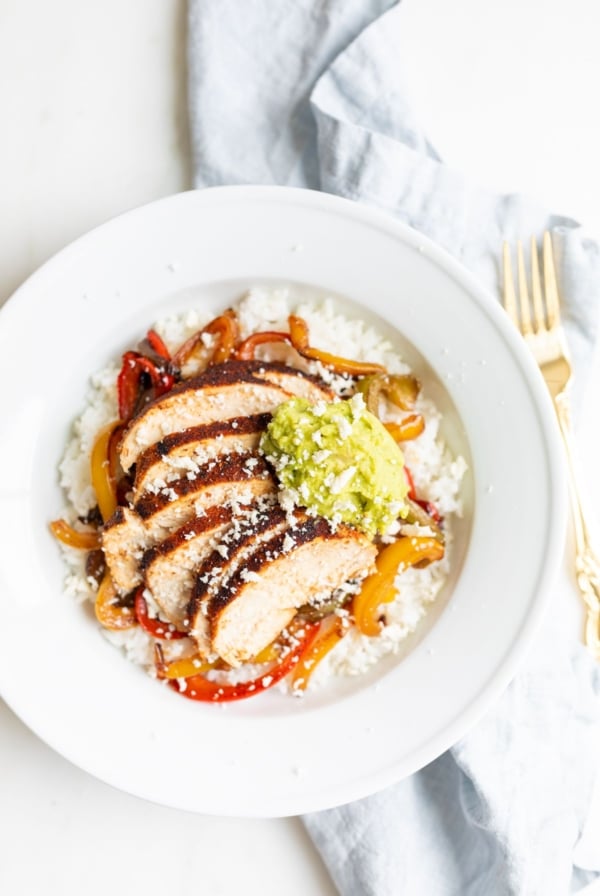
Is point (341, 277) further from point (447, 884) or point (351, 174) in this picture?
point (447, 884)

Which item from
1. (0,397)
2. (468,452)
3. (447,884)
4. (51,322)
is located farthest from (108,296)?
(447,884)

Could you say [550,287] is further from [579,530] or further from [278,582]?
[278,582]

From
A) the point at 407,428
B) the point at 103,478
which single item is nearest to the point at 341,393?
the point at 407,428

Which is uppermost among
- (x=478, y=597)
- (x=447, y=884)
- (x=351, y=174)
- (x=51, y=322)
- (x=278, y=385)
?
(x=351, y=174)

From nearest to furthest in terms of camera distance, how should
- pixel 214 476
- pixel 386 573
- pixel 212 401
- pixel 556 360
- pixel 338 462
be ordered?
pixel 338 462, pixel 214 476, pixel 212 401, pixel 386 573, pixel 556 360

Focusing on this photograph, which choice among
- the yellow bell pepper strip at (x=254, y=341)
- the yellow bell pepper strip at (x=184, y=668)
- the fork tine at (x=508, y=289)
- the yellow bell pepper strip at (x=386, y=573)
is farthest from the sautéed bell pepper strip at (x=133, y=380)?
the fork tine at (x=508, y=289)

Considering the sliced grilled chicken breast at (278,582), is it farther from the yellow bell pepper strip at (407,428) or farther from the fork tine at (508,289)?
the fork tine at (508,289)

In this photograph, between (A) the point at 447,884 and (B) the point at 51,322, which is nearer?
(B) the point at 51,322
